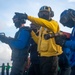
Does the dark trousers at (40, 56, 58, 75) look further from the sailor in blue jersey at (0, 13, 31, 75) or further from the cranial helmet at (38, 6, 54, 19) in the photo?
the cranial helmet at (38, 6, 54, 19)

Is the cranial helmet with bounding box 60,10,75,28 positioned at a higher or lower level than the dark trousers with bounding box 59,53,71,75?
higher

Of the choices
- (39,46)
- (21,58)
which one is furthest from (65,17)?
(21,58)

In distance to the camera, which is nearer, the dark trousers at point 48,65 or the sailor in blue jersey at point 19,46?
the dark trousers at point 48,65

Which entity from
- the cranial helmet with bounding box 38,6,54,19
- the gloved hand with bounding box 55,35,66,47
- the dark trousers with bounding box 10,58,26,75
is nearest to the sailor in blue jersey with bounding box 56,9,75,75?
the gloved hand with bounding box 55,35,66,47

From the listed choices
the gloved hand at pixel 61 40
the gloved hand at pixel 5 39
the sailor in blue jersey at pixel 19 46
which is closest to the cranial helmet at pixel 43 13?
the sailor in blue jersey at pixel 19 46

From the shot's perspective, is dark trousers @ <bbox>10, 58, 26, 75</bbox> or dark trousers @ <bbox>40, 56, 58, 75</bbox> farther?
dark trousers @ <bbox>10, 58, 26, 75</bbox>

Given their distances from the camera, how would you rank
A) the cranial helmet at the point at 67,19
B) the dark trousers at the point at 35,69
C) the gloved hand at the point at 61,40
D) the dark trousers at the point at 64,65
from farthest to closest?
the dark trousers at the point at 64,65, the dark trousers at the point at 35,69, the cranial helmet at the point at 67,19, the gloved hand at the point at 61,40

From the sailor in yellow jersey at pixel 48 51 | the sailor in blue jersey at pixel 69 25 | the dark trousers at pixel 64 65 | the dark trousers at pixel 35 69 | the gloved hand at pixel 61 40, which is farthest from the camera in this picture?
the dark trousers at pixel 64 65

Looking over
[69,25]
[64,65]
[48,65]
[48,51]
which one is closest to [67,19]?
[69,25]

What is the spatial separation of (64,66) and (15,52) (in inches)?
49.5

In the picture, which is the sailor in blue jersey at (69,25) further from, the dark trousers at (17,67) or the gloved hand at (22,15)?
the dark trousers at (17,67)

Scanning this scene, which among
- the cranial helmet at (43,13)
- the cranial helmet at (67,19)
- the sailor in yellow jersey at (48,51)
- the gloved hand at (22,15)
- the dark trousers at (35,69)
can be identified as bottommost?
the dark trousers at (35,69)

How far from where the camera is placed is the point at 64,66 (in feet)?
18.6

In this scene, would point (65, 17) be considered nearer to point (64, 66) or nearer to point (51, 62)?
point (51, 62)
